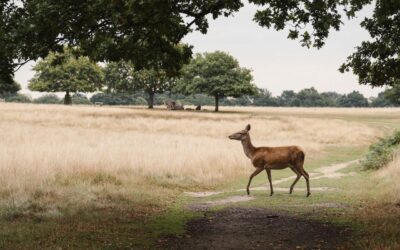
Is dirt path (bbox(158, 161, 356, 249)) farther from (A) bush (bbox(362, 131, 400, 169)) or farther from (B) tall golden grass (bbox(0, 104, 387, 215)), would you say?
(A) bush (bbox(362, 131, 400, 169))

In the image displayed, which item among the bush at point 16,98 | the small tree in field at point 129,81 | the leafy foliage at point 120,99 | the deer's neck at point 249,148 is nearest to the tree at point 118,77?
the small tree in field at point 129,81

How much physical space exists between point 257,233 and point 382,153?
50.2 feet

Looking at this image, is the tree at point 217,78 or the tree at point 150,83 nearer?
the tree at point 217,78

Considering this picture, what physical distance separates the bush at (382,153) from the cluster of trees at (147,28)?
936 cm

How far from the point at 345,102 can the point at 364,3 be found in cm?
16196

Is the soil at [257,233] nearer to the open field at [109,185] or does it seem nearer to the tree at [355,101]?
the open field at [109,185]

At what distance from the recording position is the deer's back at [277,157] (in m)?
16.2

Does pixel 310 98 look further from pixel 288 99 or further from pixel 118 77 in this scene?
pixel 118 77

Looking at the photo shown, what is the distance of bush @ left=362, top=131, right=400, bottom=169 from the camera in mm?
22984

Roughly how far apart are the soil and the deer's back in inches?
120

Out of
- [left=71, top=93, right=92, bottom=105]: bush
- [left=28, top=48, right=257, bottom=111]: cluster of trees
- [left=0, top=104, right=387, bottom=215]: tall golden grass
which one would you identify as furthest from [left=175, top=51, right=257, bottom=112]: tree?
[left=71, top=93, right=92, bottom=105]: bush

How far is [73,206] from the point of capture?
1309cm

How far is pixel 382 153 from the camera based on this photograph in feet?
79.3

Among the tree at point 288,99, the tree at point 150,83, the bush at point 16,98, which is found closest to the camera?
the tree at point 150,83
